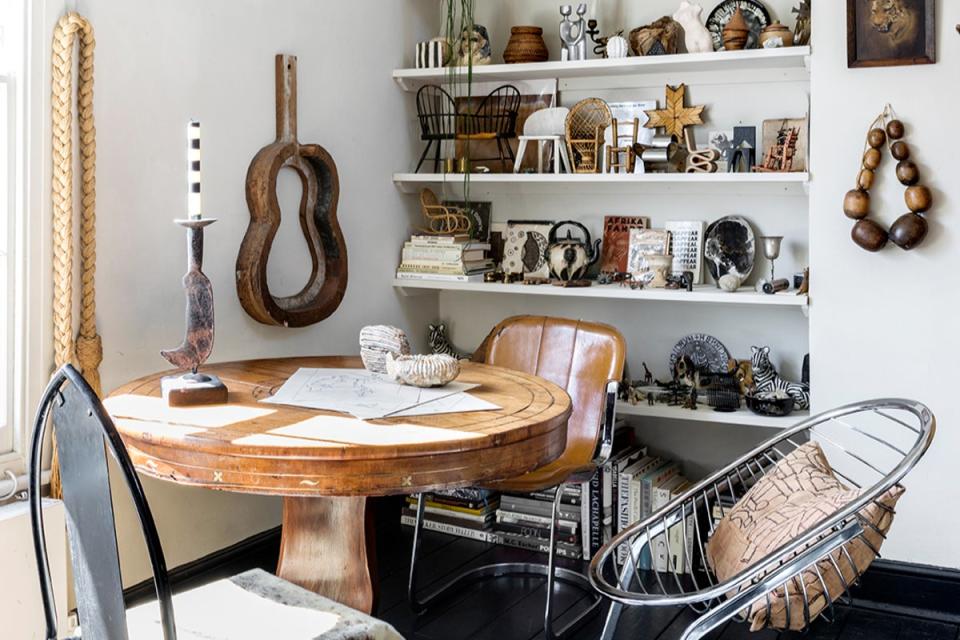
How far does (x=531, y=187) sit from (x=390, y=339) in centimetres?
162

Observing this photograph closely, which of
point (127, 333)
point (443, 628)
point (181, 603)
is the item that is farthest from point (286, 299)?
point (181, 603)

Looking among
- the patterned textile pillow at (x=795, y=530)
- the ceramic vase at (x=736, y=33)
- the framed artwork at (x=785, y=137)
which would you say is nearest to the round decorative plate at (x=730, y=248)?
the framed artwork at (x=785, y=137)

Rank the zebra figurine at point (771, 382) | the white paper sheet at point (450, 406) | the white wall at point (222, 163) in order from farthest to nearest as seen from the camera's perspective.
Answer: the zebra figurine at point (771, 382), the white wall at point (222, 163), the white paper sheet at point (450, 406)

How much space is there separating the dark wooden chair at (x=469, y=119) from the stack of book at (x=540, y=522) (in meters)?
1.29

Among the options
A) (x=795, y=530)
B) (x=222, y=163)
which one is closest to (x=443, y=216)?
(x=222, y=163)

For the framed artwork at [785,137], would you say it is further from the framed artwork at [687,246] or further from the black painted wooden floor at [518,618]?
the black painted wooden floor at [518,618]

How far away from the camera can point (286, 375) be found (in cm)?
→ 254

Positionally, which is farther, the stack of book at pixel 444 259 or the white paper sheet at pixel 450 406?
the stack of book at pixel 444 259

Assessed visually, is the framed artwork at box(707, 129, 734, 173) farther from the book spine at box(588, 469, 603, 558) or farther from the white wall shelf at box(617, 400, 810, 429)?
the book spine at box(588, 469, 603, 558)

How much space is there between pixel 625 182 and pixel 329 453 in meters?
2.18

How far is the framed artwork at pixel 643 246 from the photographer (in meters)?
3.58

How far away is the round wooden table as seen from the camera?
70.9 inches

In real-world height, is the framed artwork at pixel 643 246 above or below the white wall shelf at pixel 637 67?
below

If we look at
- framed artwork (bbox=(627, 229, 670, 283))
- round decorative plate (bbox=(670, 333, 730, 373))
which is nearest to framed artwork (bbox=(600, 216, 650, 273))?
framed artwork (bbox=(627, 229, 670, 283))
